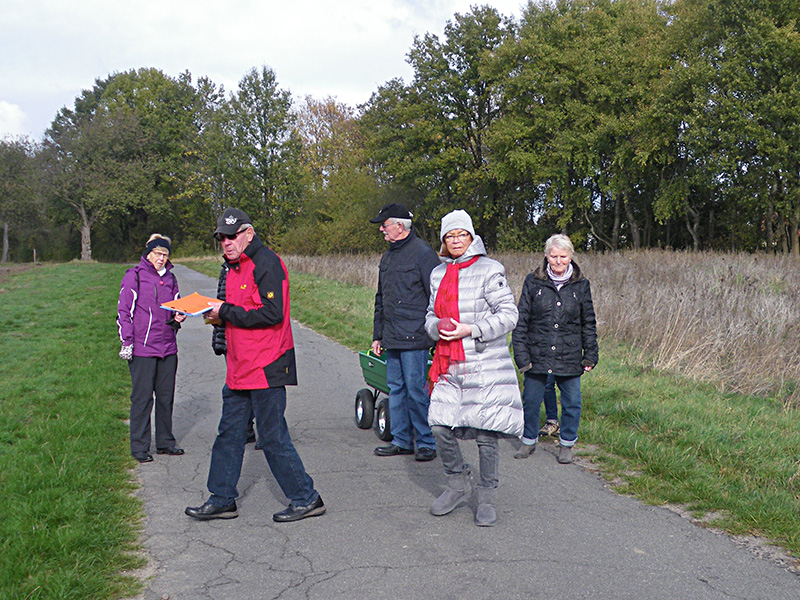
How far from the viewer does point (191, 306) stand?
15.1ft

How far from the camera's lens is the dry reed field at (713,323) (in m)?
8.66

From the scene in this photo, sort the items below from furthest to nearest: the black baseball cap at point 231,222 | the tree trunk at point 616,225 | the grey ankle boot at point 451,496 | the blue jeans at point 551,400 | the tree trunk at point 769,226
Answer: the tree trunk at point 616,225 → the tree trunk at point 769,226 → the blue jeans at point 551,400 → the grey ankle boot at point 451,496 → the black baseball cap at point 231,222

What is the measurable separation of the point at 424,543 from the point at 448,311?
1.49 meters

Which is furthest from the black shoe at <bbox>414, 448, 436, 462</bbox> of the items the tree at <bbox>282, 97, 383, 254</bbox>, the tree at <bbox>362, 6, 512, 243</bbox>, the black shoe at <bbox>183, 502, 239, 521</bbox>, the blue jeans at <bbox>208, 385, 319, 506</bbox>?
the tree at <bbox>362, 6, 512, 243</bbox>

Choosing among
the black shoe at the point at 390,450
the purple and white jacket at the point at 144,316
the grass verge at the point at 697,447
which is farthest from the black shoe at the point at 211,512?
the grass verge at the point at 697,447

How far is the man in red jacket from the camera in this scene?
14.2 feet

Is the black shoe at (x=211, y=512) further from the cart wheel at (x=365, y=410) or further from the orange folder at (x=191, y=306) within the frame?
the cart wheel at (x=365, y=410)

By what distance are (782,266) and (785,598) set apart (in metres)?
14.8

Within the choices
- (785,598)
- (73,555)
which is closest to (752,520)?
(785,598)

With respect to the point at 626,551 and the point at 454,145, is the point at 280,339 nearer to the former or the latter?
the point at 626,551

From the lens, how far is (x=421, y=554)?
399 cm

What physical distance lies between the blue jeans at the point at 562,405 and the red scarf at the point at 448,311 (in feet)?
5.46

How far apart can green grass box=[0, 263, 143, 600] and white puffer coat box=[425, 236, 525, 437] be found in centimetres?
212

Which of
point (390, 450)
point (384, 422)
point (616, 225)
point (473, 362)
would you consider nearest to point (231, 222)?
point (473, 362)
